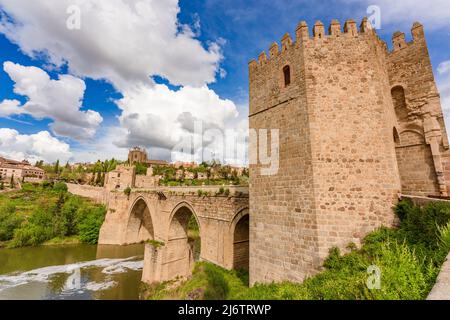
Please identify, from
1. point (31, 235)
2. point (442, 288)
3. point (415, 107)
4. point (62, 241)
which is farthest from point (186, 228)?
point (31, 235)

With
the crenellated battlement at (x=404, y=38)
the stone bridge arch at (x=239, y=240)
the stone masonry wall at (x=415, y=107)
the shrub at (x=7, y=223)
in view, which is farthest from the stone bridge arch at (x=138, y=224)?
the crenellated battlement at (x=404, y=38)

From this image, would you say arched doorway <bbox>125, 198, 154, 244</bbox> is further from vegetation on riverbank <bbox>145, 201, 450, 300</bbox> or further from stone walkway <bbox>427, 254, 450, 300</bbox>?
stone walkway <bbox>427, 254, 450, 300</bbox>

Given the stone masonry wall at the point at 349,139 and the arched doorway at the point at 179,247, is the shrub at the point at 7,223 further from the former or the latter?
the stone masonry wall at the point at 349,139

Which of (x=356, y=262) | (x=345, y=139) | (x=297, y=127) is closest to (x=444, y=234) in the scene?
(x=356, y=262)

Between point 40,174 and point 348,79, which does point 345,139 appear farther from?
point 40,174

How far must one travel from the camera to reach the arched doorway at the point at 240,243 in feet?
36.0

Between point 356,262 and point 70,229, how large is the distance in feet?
103

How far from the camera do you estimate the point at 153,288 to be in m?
14.1

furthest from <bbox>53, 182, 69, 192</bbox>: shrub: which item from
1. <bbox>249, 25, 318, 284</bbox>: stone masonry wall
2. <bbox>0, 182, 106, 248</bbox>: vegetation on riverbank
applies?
<bbox>249, 25, 318, 284</bbox>: stone masonry wall

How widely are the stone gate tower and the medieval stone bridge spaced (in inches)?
138

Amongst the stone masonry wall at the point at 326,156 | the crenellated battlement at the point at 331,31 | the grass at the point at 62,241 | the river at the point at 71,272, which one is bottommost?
the river at the point at 71,272

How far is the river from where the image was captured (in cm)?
1405

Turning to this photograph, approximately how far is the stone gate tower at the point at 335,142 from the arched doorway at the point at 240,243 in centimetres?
334

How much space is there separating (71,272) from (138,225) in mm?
9062
